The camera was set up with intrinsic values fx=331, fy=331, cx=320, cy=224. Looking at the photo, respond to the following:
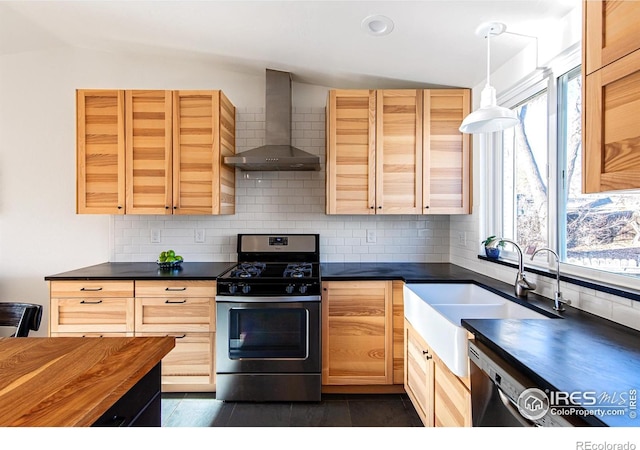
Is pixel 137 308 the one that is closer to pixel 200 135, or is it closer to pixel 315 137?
pixel 200 135

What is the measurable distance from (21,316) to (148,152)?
148cm

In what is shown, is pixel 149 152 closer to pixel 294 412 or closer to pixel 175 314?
pixel 175 314

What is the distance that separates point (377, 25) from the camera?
2051 millimetres

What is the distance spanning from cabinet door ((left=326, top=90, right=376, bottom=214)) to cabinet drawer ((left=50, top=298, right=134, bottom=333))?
1.70 metres

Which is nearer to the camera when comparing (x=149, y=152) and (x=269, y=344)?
(x=269, y=344)

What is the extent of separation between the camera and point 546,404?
87 centimetres

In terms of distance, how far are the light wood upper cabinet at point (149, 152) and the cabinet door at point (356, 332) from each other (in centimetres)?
120

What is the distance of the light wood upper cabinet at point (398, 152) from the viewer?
2.68 m

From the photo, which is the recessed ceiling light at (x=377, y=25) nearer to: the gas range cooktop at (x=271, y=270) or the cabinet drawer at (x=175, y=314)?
the gas range cooktop at (x=271, y=270)

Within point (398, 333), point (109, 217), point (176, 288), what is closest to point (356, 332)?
point (398, 333)

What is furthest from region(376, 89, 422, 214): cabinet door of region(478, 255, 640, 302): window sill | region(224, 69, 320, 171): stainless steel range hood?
region(478, 255, 640, 302): window sill

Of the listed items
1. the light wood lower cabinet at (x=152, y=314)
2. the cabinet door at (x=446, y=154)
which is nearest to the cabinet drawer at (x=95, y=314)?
the light wood lower cabinet at (x=152, y=314)

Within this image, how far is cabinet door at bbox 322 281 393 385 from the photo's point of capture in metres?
2.44
